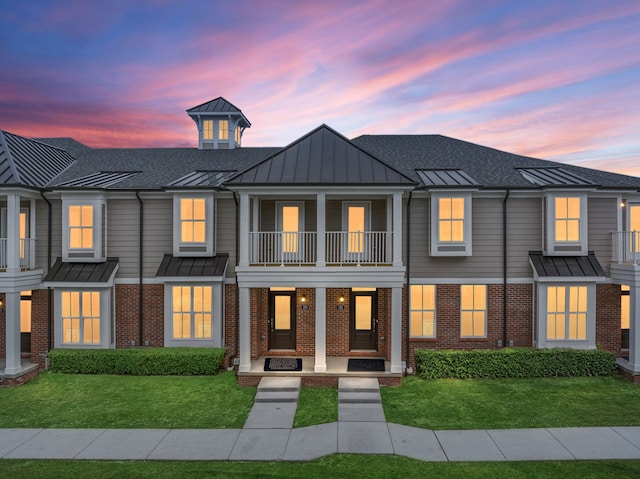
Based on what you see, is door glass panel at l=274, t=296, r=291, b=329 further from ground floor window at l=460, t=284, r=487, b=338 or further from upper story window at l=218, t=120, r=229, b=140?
upper story window at l=218, t=120, r=229, b=140

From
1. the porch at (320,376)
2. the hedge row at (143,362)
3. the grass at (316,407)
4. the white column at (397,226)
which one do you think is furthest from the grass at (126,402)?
the white column at (397,226)

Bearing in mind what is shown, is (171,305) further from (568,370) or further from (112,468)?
(568,370)

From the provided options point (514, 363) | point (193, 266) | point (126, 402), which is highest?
point (193, 266)

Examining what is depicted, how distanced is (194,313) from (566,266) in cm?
1351

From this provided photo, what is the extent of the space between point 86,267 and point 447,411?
1317 cm

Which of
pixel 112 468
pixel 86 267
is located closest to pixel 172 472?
pixel 112 468

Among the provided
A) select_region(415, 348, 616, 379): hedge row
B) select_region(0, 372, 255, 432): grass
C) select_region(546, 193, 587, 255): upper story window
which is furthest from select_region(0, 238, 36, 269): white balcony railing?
select_region(546, 193, 587, 255): upper story window

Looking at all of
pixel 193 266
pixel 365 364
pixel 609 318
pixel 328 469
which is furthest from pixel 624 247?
pixel 193 266

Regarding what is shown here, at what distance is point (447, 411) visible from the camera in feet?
36.4

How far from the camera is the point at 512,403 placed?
37.9 ft

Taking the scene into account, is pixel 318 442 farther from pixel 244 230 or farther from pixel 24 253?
pixel 24 253

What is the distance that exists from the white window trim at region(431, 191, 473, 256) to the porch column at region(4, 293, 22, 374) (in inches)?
573

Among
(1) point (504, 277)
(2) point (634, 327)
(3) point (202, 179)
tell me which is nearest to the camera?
(2) point (634, 327)

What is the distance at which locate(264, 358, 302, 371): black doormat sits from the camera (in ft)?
44.9
